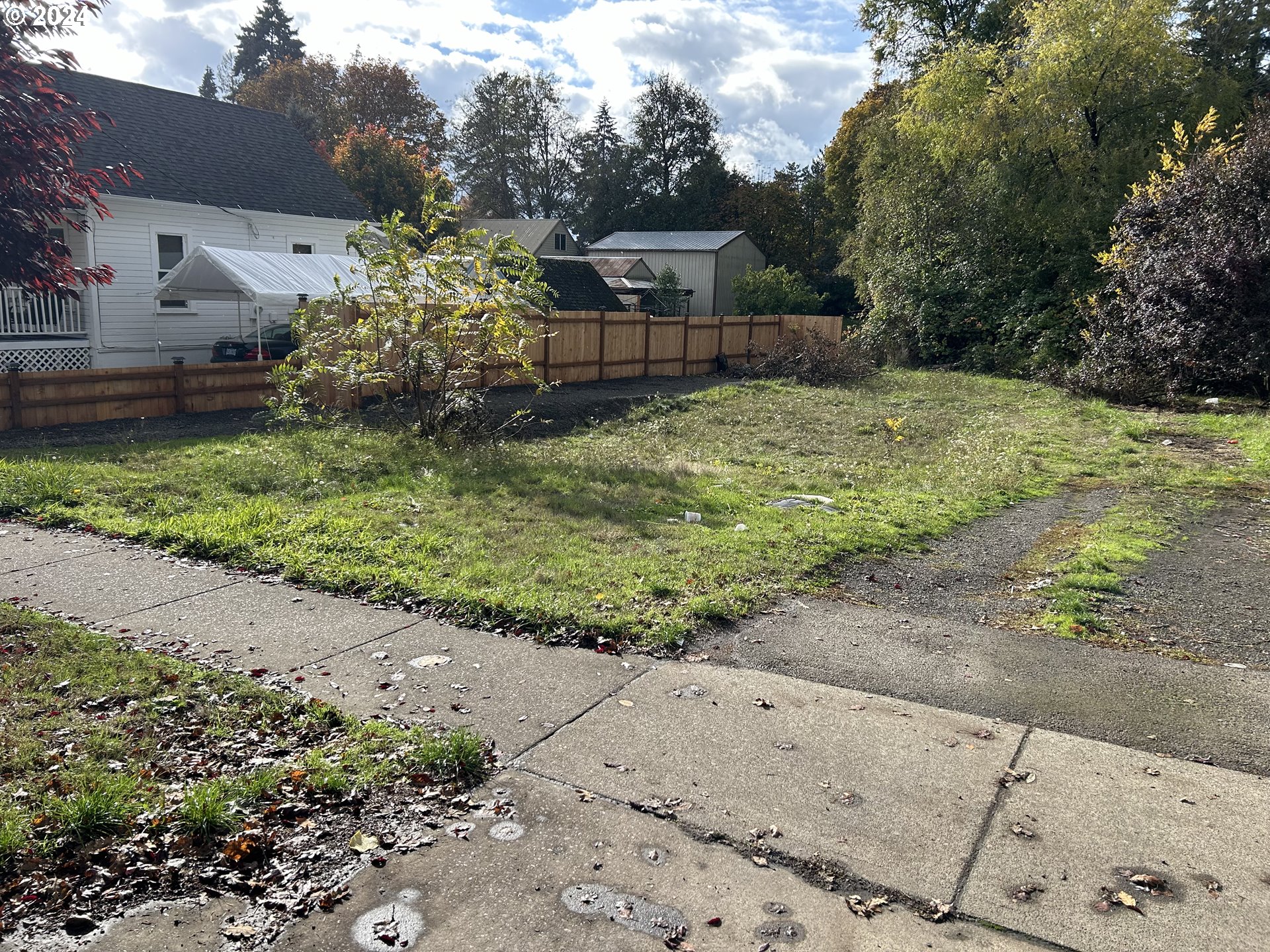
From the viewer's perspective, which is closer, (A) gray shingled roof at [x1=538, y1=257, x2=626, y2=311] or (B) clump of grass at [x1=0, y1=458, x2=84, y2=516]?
(B) clump of grass at [x1=0, y1=458, x2=84, y2=516]

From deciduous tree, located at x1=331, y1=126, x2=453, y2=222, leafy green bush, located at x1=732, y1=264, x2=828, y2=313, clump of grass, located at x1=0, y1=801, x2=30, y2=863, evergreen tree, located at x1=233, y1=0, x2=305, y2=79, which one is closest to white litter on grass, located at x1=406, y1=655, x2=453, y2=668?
clump of grass, located at x1=0, y1=801, x2=30, y2=863

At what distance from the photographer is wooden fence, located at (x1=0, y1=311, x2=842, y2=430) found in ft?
42.3

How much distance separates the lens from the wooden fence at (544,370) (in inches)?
507

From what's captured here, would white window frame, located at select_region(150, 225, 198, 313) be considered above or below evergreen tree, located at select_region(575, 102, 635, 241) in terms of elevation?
below

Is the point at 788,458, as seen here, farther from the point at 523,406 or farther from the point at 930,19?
the point at 930,19

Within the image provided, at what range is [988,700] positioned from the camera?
4.58 m

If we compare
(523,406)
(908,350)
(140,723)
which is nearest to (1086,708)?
(140,723)

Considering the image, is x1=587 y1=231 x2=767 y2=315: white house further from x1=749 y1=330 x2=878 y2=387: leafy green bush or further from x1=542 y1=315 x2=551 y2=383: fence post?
x1=542 y1=315 x2=551 y2=383: fence post

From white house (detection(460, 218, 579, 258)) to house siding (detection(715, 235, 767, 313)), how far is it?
8.71m

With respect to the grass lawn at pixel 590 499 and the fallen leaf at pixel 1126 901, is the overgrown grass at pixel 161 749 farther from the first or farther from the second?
the fallen leaf at pixel 1126 901

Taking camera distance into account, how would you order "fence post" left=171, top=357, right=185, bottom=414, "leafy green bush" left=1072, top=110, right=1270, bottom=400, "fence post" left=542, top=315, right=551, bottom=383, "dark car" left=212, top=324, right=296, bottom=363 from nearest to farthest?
"fence post" left=171, top=357, right=185, bottom=414 → "leafy green bush" left=1072, top=110, right=1270, bottom=400 → "dark car" left=212, top=324, right=296, bottom=363 → "fence post" left=542, top=315, right=551, bottom=383

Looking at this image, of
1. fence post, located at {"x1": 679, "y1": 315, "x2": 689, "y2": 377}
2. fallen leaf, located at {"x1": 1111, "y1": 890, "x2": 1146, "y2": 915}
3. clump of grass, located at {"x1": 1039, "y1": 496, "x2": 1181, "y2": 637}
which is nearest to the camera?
fallen leaf, located at {"x1": 1111, "y1": 890, "x2": 1146, "y2": 915}

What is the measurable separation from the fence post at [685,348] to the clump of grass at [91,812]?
21407mm

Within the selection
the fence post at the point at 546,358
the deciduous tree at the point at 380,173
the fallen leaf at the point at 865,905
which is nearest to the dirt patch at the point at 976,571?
the fallen leaf at the point at 865,905
